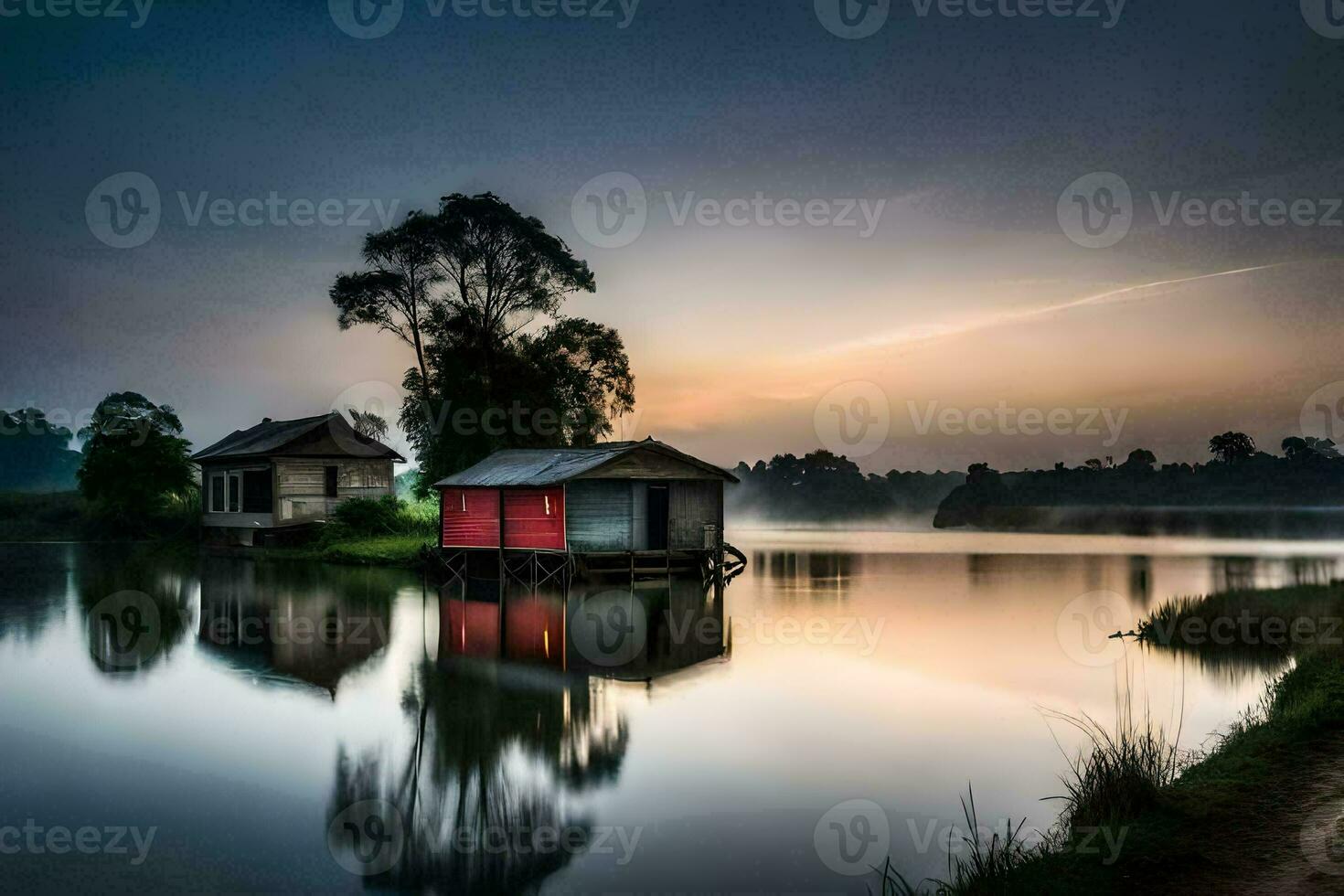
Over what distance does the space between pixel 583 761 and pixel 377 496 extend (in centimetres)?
3987

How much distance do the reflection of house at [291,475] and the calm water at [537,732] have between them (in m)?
17.5

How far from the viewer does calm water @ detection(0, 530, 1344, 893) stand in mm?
8523

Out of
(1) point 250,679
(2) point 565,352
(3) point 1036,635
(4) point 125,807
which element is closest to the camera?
(4) point 125,807

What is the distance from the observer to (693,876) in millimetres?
Result: 8062

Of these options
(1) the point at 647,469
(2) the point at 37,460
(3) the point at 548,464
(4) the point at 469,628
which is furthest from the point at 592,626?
(2) the point at 37,460

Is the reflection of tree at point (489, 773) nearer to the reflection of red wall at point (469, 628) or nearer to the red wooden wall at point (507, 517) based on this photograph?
the reflection of red wall at point (469, 628)

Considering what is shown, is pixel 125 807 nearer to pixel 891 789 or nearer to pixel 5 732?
pixel 5 732

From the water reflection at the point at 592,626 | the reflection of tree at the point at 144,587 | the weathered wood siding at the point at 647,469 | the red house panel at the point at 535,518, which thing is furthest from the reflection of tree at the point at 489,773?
the red house panel at the point at 535,518

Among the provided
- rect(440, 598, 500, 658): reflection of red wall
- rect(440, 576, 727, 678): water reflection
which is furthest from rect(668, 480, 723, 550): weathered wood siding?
rect(440, 598, 500, 658): reflection of red wall

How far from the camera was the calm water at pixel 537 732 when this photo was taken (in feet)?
28.0

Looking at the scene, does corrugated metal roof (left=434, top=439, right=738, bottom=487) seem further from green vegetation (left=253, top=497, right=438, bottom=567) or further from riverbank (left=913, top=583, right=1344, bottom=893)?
riverbank (left=913, top=583, right=1344, bottom=893)

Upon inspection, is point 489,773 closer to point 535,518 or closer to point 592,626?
point 592,626

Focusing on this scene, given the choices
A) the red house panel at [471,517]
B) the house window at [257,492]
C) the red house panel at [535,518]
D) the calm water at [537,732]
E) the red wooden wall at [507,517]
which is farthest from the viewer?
the house window at [257,492]

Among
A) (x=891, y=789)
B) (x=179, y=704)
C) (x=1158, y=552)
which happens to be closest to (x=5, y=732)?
(x=179, y=704)
